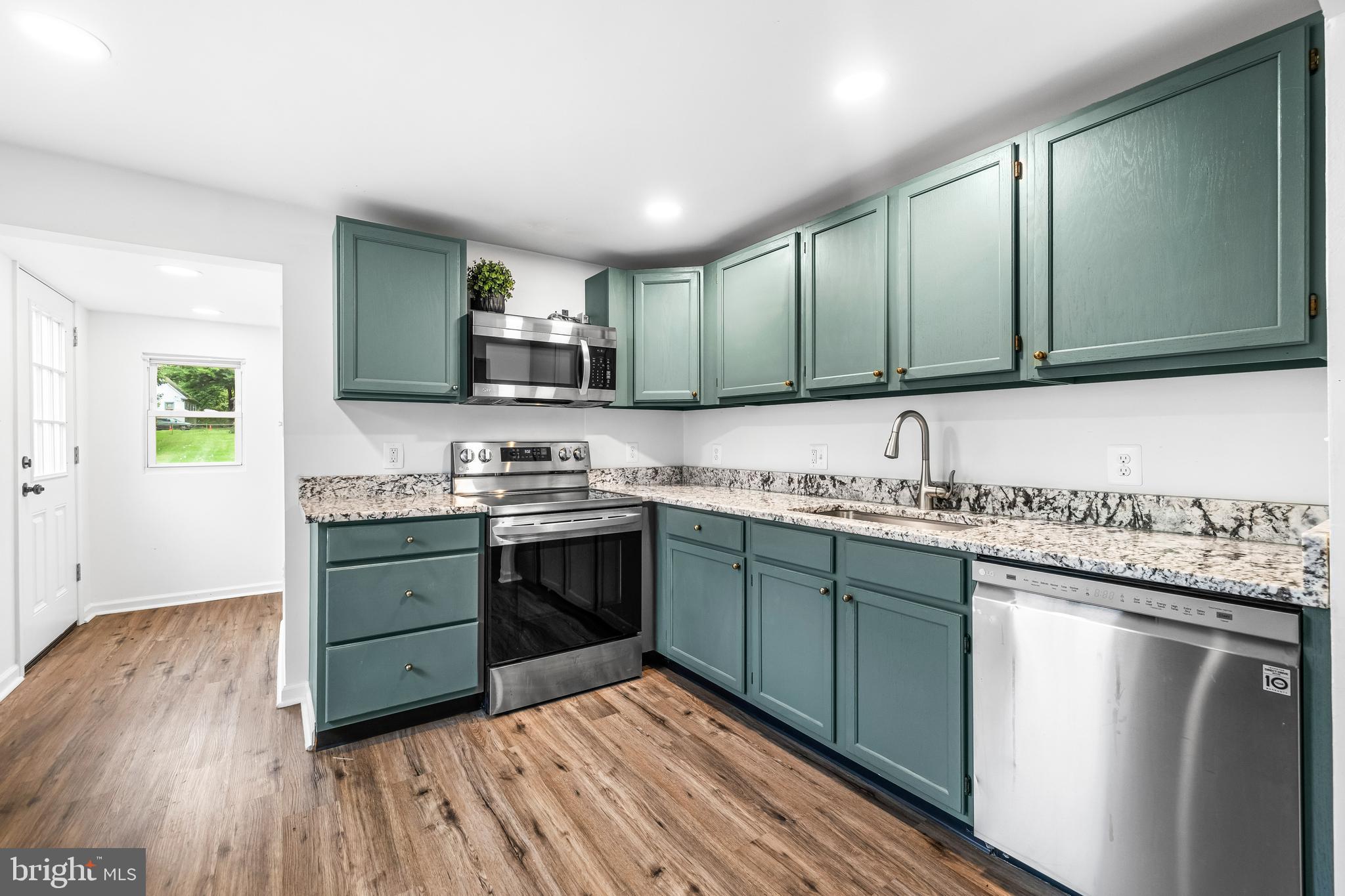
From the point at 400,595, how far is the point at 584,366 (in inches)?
54.9

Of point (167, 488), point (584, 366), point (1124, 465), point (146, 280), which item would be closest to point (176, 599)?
point (167, 488)

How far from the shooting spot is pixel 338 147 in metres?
2.24

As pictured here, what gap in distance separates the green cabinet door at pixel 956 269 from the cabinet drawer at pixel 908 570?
26.7 inches

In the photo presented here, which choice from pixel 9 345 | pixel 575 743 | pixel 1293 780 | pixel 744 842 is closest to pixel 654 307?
pixel 575 743

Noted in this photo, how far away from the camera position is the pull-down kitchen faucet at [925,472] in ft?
→ 7.70

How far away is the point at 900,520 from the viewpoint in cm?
240

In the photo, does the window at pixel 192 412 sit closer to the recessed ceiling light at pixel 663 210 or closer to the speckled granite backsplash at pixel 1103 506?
the recessed ceiling light at pixel 663 210

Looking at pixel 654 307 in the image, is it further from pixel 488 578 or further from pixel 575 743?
pixel 575 743

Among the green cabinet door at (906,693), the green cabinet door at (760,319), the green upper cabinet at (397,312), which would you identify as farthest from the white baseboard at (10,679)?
the green cabinet door at (906,693)

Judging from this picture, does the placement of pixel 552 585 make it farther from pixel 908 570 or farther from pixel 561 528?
pixel 908 570

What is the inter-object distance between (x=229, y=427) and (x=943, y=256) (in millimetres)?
5099

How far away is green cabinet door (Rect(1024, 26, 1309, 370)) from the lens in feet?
4.60

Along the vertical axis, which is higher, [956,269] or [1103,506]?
[956,269]

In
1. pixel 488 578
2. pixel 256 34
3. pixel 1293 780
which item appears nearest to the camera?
pixel 1293 780
